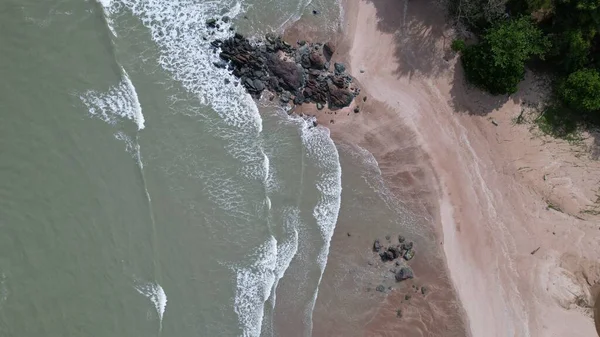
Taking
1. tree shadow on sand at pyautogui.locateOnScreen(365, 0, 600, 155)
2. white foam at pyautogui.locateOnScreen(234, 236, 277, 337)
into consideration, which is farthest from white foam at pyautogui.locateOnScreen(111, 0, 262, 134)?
tree shadow on sand at pyautogui.locateOnScreen(365, 0, 600, 155)

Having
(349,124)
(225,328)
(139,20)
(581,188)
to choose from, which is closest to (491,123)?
(581,188)

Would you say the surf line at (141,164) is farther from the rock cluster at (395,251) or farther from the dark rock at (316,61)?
the rock cluster at (395,251)

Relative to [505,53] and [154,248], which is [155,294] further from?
[505,53]

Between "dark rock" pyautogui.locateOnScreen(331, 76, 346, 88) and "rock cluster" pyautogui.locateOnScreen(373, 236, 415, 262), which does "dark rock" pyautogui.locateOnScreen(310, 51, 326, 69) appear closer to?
"dark rock" pyautogui.locateOnScreen(331, 76, 346, 88)

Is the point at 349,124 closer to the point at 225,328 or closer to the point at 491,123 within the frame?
the point at 491,123

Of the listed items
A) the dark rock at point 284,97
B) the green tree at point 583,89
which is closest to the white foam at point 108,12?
the dark rock at point 284,97

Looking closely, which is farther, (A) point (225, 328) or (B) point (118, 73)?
(B) point (118, 73)

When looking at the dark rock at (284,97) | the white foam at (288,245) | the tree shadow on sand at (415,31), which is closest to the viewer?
the white foam at (288,245)
